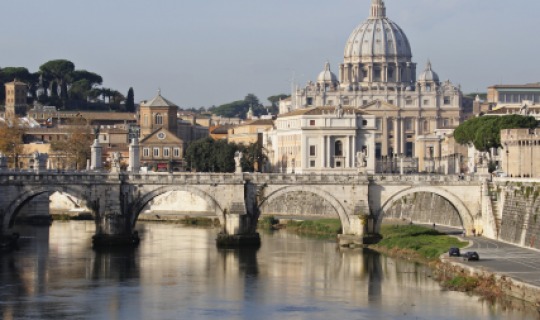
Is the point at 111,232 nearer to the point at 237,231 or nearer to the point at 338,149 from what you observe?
the point at 237,231

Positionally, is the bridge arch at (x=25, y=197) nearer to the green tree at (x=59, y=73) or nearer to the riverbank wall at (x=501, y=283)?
the riverbank wall at (x=501, y=283)

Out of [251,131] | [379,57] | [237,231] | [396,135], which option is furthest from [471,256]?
[379,57]

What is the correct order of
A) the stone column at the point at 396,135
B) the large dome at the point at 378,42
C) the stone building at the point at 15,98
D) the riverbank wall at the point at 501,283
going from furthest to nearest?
the large dome at the point at 378,42 < the stone column at the point at 396,135 < the stone building at the point at 15,98 < the riverbank wall at the point at 501,283

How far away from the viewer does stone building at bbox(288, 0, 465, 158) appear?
159m

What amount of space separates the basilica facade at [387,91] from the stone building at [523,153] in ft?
196

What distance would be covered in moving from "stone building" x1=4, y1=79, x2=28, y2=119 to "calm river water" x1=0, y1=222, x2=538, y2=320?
83280 mm

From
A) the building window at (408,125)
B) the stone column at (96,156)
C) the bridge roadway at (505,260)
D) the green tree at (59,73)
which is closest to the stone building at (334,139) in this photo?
the stone column at (96,156)

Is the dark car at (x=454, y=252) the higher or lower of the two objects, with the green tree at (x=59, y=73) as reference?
lower

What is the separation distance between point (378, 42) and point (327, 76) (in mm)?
9427

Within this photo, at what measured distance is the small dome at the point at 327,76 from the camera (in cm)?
17350

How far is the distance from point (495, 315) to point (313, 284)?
10.8 metres

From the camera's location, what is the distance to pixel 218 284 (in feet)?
190

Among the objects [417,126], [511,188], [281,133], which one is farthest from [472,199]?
[417,126]

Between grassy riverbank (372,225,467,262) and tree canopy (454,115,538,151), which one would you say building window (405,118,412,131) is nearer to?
tree canopy (454,115,538,151)
